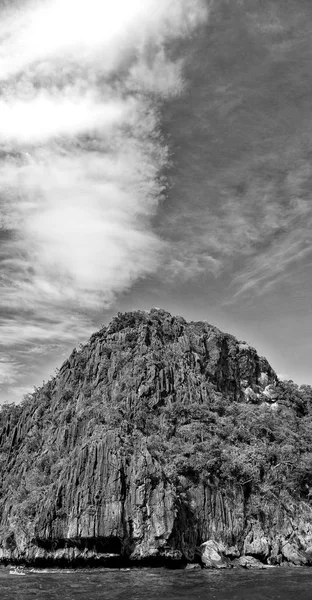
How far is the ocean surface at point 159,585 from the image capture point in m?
32.9

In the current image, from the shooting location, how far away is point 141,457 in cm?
5988

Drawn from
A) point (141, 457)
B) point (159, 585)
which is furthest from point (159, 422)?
point (159, 585)

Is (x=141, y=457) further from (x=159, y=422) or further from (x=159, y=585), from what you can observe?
(x=159, y=585)

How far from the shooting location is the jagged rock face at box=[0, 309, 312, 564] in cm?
5403

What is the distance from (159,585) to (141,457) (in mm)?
22383

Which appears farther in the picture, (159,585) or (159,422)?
(159,422)

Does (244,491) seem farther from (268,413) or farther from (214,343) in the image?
(214,343)

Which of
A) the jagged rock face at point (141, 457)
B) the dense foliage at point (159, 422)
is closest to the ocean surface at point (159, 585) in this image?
the jagged rock face at point (141, 457)

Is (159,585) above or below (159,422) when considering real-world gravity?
below

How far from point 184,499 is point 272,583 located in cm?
2461

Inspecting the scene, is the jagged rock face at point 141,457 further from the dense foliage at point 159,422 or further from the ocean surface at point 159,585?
the ocean surface at point 159,585

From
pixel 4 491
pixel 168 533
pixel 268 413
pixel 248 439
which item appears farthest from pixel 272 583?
pixel 4 491

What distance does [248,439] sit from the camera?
80.0 m

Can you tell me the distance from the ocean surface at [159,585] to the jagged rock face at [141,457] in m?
5.76
